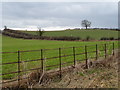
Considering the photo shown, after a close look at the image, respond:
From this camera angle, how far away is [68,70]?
32.1ft

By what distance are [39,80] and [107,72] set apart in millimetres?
4152

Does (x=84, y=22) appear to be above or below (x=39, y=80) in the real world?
above

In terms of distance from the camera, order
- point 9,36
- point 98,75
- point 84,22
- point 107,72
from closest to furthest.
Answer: point 98,75, point 107,72, point 9,36, point 84,22

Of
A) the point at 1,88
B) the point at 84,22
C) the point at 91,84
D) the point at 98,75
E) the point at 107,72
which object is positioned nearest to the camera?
the point at 1,88

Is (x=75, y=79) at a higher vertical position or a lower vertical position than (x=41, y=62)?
lower

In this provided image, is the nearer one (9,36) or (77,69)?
(77,69)

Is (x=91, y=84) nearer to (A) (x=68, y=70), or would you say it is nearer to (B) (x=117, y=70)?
(A) (x=68, y=70)

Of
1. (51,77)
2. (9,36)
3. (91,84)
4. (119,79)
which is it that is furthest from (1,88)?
(9,36)

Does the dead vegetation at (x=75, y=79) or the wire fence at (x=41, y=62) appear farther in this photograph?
the wire fence at (x=41, y=62)

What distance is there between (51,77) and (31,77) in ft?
3.63

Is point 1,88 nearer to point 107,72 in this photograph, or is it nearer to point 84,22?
point 107,72

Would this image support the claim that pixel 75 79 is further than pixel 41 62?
No

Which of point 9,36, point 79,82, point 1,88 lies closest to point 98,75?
point 79,82

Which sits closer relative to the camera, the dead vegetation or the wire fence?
the dead vegetation
